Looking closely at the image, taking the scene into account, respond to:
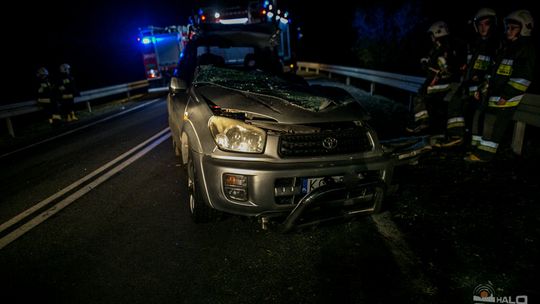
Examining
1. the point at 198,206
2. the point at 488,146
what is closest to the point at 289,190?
the point at 198,206

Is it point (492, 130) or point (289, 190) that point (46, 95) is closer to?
point (289, 190)

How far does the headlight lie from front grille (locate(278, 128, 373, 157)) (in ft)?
0.66

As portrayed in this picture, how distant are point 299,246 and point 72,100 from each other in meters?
11.1

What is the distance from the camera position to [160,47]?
18422mm

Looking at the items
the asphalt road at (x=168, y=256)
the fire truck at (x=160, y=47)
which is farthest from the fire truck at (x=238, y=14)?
→ the asphalt road at (x=168, y=256)

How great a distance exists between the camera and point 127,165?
18.6ft

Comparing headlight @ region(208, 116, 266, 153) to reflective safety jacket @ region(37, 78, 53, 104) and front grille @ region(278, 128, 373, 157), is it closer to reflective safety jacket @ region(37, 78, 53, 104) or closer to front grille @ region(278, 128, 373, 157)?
front grille @ region(278, 128, 373, 157)

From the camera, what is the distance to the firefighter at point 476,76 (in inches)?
203

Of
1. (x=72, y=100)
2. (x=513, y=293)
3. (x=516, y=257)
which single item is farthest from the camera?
(x=72, y=100)

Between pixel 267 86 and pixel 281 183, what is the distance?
1.49 meters

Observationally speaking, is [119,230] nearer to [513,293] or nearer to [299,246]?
[299,246]

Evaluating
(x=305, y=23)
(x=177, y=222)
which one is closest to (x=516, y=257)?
(x=177, y=222)

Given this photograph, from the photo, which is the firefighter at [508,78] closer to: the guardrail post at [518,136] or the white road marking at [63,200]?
the guardrail post at [518,136]

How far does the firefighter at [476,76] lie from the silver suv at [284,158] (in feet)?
9.22
